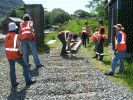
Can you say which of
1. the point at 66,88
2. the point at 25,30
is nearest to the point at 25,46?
the point at 25,30

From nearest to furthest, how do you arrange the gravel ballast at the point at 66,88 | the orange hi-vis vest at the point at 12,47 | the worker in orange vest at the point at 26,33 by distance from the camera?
1. the gravel ballast at the point at 66,88
2. the orange hi-vis vest at the point at 12,47
3. the worker in orange vest at the point at 26,33

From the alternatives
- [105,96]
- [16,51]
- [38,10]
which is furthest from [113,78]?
[38,10]

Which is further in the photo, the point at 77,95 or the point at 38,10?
the point at 38,10

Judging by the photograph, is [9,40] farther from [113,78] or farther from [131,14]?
[131,14]

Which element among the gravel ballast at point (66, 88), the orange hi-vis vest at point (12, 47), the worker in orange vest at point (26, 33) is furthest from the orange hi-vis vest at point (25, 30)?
the orange hi-vis vest at point (12, 47)

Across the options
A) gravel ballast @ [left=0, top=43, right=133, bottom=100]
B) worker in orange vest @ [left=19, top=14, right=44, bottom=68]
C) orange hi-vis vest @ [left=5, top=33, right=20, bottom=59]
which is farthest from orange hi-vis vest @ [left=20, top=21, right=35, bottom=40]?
orange hi-vis vest @ [left=5, top=33, right=20, bottom=59]

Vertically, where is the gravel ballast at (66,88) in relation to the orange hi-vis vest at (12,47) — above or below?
below

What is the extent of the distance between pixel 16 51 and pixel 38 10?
794 centimetres

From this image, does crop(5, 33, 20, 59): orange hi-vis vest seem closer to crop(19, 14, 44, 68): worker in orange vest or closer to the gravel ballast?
the gravel ballast

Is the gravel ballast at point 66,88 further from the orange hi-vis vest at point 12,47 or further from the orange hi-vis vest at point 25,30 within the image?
the orange hi-vis vest at point 25,30

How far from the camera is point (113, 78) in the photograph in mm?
4910

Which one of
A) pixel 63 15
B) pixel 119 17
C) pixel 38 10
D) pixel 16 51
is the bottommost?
pixel 16 51

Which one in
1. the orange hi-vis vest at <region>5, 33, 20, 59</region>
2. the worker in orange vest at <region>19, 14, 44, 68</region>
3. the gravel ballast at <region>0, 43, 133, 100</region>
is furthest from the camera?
the worker in orange vest at <region>19, 14, 44, 68</region>

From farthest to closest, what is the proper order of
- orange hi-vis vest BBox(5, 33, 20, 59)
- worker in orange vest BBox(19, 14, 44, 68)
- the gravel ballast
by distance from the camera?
1. worker in orange vest BBox(19, 14, 44, 68)
2. orange hi-vis vest BBox(5, 33, 20, 59)
3. the gravel ballast
